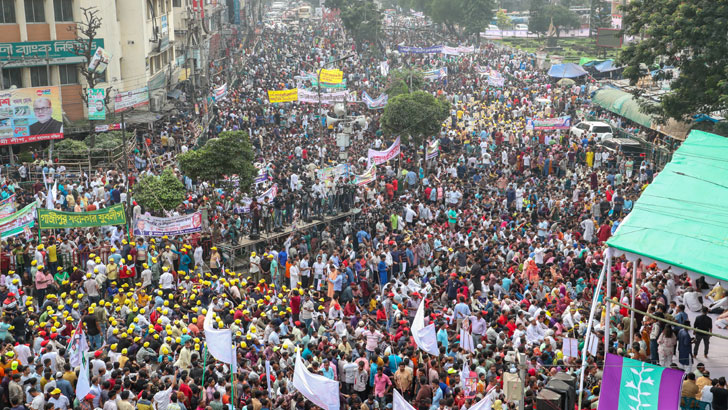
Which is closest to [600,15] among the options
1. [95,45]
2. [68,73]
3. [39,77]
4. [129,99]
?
[95,45]

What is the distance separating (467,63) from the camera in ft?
195

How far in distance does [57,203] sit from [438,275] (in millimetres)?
10863

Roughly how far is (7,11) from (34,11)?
3.61 feet

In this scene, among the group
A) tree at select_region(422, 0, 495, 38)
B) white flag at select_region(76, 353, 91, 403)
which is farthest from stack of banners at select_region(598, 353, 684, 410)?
tree at select_region(422, 0, 495, 38)

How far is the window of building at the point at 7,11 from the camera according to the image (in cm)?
3291

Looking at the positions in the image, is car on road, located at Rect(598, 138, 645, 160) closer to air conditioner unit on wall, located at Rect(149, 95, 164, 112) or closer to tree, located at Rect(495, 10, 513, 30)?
air conditioner unit on wall, located at Rect(149, 95, 164, 112)

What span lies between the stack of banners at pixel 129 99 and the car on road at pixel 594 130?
18287mm

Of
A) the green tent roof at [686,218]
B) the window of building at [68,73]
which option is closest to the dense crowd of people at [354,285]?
the green tent roof at [686,218]

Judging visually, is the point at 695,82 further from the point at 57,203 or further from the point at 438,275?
the point at 57,203

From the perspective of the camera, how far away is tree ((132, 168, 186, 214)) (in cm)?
2303

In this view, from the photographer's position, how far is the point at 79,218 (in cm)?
1914

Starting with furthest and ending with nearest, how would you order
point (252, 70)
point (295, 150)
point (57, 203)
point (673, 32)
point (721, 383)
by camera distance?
point (252, 70), point (295, 150), point (673, 32), point (57, 203), point (721, 383)

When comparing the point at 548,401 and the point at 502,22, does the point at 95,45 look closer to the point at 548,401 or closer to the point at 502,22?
the point at 548,401

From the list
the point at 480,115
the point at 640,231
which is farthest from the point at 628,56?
the point at 640,231
